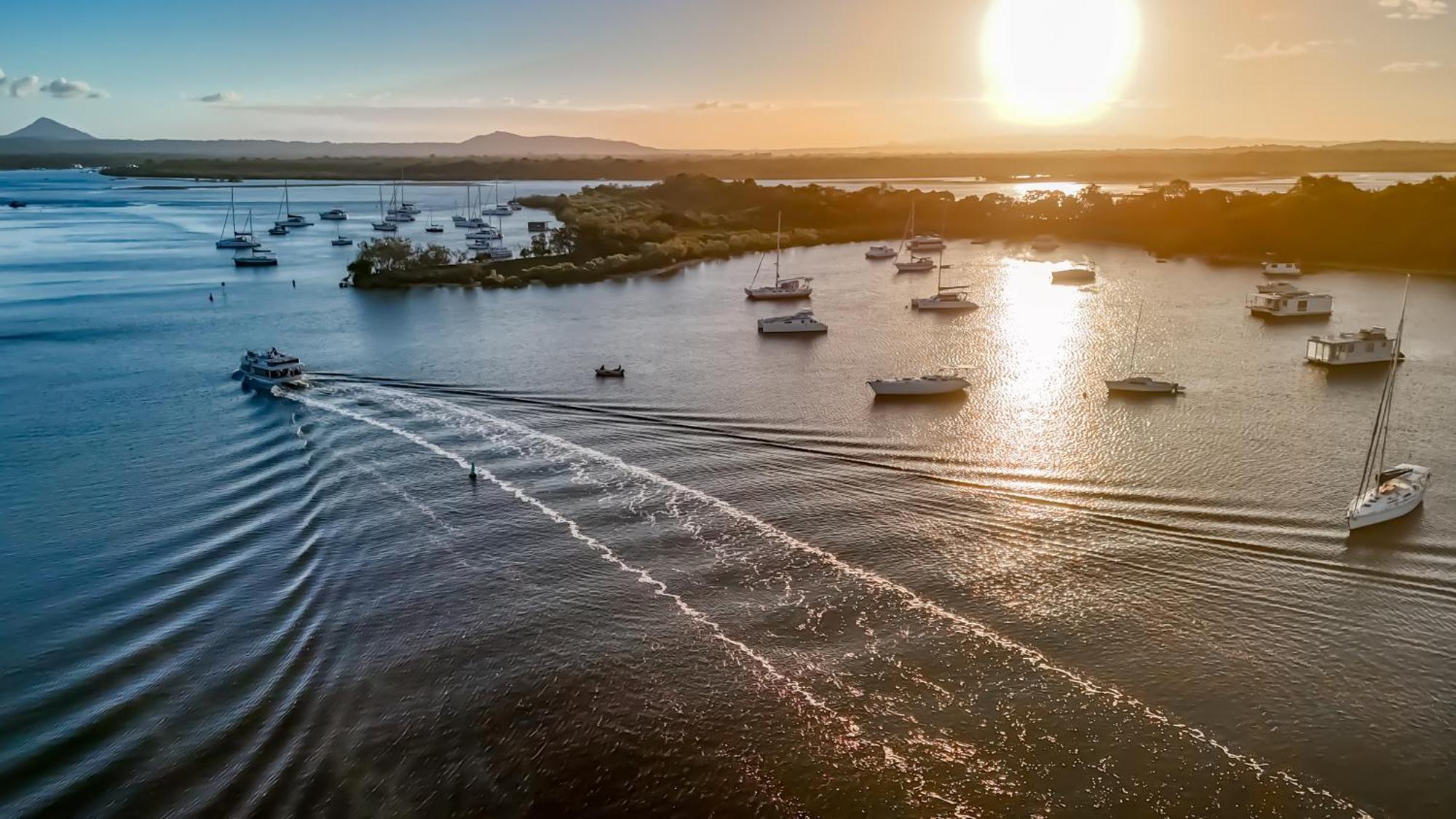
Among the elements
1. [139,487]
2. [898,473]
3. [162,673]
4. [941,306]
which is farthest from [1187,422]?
[139,487]

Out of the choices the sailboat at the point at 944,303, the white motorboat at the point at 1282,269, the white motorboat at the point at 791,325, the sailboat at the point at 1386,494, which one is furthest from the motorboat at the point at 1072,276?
the sailboat at the point at 1386,494

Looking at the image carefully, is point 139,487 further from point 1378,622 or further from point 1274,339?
point 1274,339

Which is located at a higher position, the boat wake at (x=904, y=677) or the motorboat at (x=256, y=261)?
the motorboat at (x=256, y=261)

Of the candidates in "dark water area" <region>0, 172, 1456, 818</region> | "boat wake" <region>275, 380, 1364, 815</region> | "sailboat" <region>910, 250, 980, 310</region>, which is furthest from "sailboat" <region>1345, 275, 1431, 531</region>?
"sailboat" <region>910, 250, 980, 310</region>

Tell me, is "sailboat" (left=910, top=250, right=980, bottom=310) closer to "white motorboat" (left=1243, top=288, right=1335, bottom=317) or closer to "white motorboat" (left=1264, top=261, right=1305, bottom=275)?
"white motorboat" (left=1243, top=288, right=1335, bottom=317)

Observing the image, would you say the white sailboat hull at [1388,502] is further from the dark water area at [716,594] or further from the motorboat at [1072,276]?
the motorboat at [1072,276]

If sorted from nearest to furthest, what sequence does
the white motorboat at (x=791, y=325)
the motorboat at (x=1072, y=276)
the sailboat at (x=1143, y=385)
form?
the sailboat at (x=1143, y=385) → the white motorboat at (x=791, y=325) → the motorboat at (x=1072, y=276)
